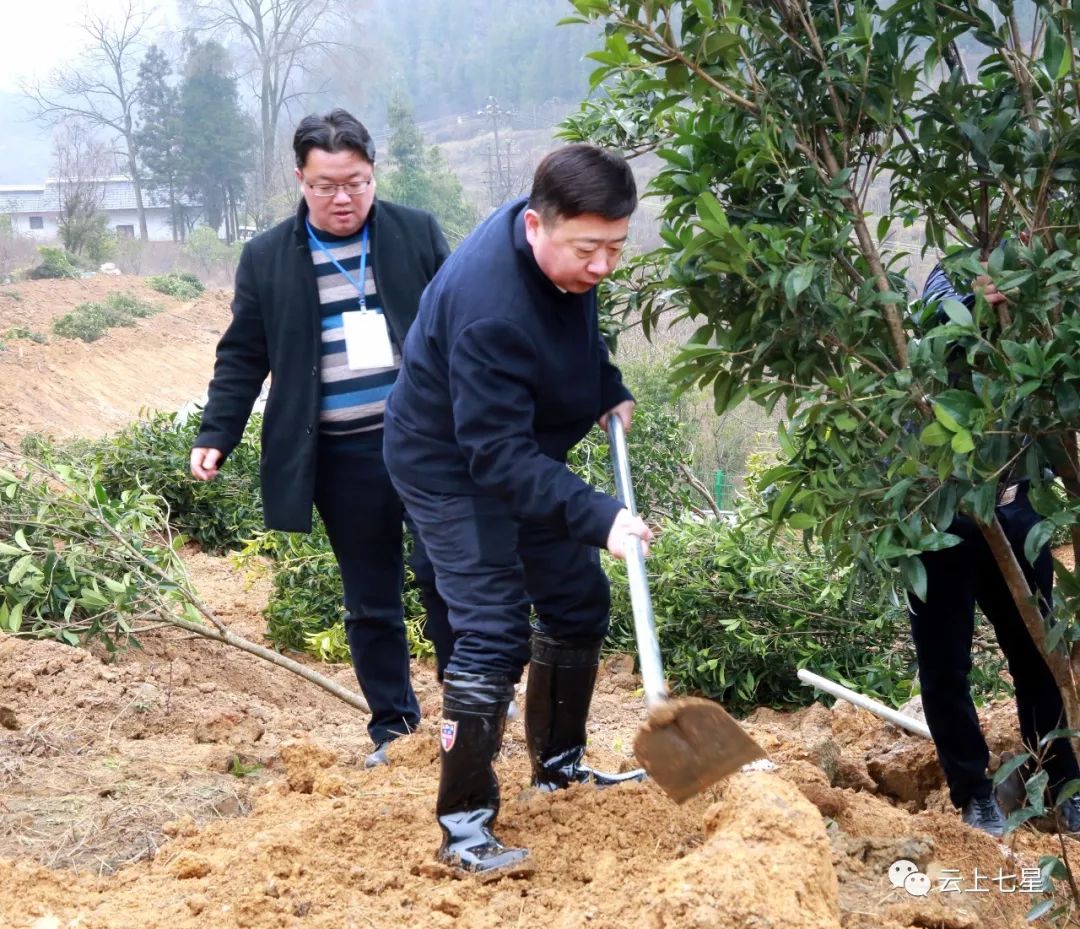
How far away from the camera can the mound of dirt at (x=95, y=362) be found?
19.9 metres

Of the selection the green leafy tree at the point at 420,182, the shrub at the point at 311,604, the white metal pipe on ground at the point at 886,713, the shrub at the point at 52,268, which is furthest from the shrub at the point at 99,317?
the white metal pipe on ground at the point at 886,713

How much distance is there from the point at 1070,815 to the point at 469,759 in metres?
1.78

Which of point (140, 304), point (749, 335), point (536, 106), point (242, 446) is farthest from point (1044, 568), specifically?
point (536, 106)

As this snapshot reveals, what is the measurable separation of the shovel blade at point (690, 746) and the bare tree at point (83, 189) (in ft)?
123

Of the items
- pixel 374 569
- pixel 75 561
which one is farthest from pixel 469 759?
pixel 75 561

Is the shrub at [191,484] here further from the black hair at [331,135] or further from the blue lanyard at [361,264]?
the black hair at [331,135]

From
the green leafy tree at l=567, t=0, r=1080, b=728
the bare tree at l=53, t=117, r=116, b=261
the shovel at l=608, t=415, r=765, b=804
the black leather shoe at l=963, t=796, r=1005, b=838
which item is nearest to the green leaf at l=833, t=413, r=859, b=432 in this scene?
the green leafy tree at l=567, t=0, r=1080, b=728

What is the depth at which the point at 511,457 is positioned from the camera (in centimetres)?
285

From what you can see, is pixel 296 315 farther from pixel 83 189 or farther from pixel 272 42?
pixel 272 42

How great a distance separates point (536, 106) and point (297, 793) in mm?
48483

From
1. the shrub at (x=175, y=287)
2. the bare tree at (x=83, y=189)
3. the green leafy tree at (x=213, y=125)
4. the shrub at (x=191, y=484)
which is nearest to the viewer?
the shrub at (x=191, y=484)

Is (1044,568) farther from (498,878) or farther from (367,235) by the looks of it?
(367,235)

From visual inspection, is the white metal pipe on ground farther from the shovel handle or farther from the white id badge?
the white id badge

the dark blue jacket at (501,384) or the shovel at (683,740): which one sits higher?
the dark blue jacket at (501,384)
